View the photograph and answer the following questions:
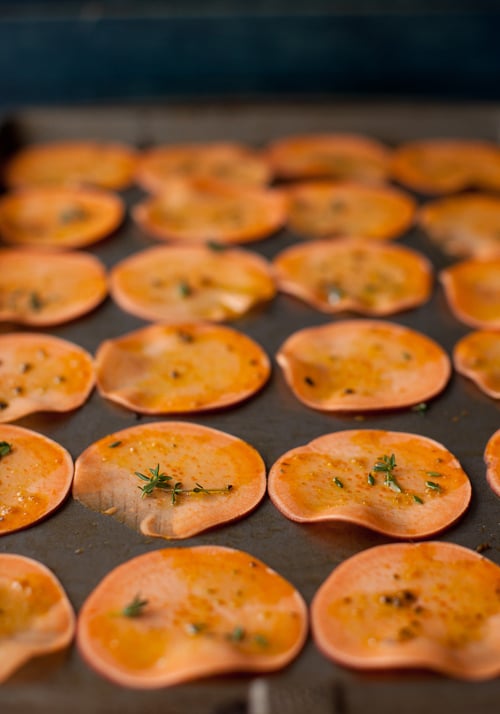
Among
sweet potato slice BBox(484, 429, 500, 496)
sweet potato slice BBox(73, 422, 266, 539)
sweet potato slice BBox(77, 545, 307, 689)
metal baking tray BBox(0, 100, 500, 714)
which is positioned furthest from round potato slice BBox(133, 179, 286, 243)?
sweet potato slice BBox(77, 545, 307, 689)

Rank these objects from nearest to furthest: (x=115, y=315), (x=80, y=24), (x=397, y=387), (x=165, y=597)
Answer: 1. (x=165, y=597)
2. (x=397, y=387)
3. (x=115, y=315)
4. (x=80, y=24)

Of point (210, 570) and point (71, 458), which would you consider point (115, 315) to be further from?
point (210, 570)

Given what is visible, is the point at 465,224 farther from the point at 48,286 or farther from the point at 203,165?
the point at 48,286

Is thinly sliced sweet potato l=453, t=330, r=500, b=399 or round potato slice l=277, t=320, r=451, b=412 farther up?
thinly sliced sweet potato l=453, t=330, r=500, b=399

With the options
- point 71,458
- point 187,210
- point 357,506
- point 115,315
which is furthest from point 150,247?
point 357,506

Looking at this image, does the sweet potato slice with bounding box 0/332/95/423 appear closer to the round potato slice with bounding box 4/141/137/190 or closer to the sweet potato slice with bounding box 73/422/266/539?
the sweet potato slice with bounding box 73/422/266/539

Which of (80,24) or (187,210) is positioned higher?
(80,24)
